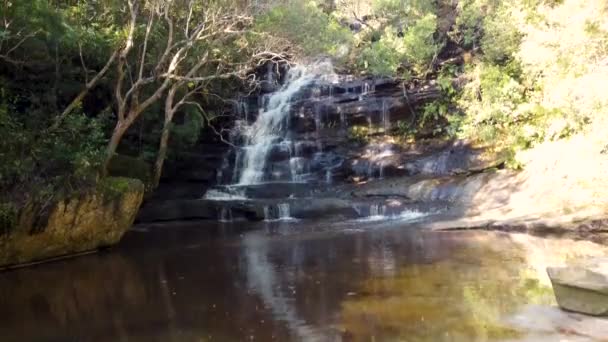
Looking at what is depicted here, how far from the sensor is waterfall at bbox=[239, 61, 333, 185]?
81.0ft

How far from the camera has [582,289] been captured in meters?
7.52

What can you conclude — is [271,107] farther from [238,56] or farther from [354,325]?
[354,325]

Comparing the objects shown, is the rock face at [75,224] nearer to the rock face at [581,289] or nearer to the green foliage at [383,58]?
the rock face at [581,289]

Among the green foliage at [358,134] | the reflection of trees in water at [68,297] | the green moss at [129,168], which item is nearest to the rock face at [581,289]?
the reflection of trees in water at [68,297]

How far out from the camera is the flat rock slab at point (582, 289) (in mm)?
7379

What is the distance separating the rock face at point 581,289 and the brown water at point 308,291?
0.21 meters

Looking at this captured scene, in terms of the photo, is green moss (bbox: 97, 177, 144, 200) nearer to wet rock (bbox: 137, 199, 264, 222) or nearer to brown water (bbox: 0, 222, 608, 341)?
brown water (bbox: 0, 222, 608, 341)

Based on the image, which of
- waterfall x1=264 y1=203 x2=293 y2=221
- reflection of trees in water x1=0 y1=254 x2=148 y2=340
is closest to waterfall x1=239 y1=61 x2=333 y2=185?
waterfall x1=264 y1=203 x2=293 y2=221

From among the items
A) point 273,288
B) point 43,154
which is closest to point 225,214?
point 43,154

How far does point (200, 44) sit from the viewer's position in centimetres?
1991

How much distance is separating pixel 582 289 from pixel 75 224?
1140cm

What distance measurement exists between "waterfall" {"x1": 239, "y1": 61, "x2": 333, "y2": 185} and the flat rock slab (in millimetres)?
17320

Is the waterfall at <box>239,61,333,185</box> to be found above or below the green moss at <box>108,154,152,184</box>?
above

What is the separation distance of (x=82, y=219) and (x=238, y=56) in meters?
9.77
